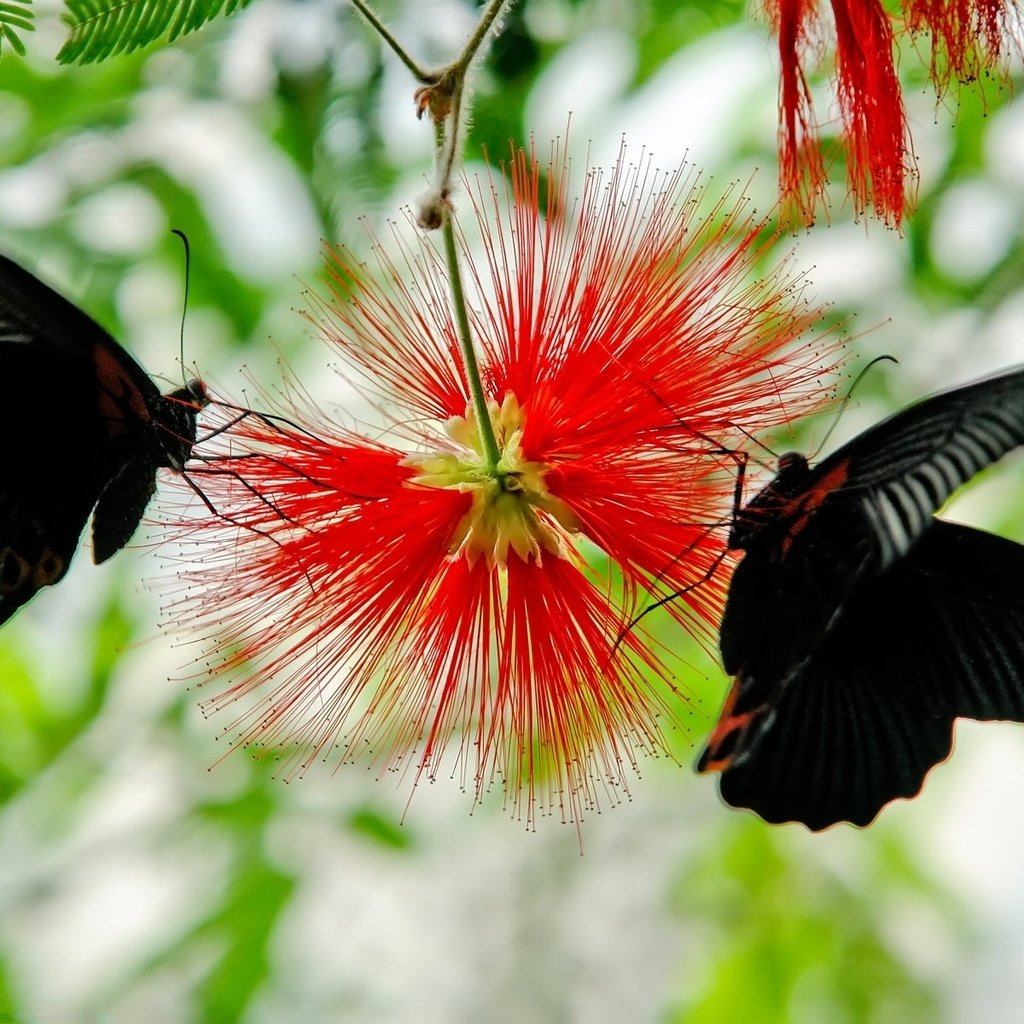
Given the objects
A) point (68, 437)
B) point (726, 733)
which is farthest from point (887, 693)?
point (68, 437)

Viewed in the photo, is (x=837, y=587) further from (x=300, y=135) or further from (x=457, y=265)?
(x=300, y=135)

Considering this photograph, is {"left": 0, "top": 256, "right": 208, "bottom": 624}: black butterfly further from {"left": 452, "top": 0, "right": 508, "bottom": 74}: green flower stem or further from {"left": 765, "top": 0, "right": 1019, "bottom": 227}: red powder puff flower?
{"left": 765, "top": 0, "right": 1019, "bottom": 227}: red powder puff flower

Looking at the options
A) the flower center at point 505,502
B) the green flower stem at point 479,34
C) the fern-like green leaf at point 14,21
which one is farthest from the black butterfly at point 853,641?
the fern-like green leaf at point 14,21

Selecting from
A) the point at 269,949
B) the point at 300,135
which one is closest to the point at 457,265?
the point at 300,135

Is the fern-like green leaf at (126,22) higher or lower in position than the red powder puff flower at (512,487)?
higher

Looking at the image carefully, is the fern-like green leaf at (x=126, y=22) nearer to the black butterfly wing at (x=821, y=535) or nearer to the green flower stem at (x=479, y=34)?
the green flower stem at (x=479, y=34)

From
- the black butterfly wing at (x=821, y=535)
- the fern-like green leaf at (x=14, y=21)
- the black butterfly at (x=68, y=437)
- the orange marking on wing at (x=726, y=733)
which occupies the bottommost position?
the orange marking on wing at (x=726, y=733)

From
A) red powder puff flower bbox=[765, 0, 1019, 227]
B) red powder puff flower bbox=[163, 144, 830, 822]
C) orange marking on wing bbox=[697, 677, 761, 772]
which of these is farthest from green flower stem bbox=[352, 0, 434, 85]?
orange marking on wing bbox=[697, 677, 761, 772]
